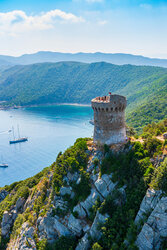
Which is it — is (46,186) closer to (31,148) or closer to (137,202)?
(137,202)

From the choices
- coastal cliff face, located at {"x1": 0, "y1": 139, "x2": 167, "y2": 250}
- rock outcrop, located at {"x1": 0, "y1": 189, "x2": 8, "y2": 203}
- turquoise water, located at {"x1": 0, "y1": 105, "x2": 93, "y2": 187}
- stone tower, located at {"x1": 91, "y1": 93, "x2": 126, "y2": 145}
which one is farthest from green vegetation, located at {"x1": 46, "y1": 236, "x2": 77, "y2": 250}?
turquoise water, located at {"x1": 0, "y1": 105, "x2": 93, "y2": 187}

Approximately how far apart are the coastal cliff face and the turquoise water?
51244mm

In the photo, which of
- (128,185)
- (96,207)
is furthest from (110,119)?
(96,207)

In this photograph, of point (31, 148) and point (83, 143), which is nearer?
point (83, 143)

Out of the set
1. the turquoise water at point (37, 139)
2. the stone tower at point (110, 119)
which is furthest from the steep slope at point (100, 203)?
the turquoise water at point (37, 139)

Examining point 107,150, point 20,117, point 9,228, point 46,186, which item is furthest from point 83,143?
point 20,117

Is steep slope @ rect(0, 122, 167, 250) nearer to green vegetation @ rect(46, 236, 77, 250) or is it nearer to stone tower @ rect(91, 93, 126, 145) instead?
green vegetation @ rect(46, 236, 77, 250)

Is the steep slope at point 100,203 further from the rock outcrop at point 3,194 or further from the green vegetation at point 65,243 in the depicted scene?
the rock outcrop at point 3,194

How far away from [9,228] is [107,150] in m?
20.6

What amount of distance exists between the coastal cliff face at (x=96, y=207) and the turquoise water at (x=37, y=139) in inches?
2017

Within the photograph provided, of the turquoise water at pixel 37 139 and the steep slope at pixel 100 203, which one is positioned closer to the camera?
the steep slope at pixel 100 203

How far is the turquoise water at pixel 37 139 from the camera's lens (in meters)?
82.6

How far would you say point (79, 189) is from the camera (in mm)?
24406

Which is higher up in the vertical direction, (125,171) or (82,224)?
(125,171)
